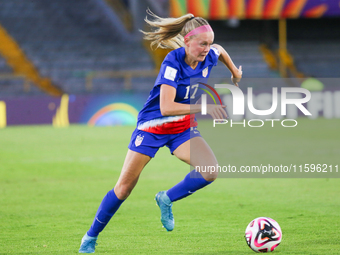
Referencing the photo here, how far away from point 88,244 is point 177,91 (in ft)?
4.91

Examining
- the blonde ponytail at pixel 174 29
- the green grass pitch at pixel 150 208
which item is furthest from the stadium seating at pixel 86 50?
the blonde ponytail at pixel 174 29

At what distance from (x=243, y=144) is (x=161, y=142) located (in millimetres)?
8387

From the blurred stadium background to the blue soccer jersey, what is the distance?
47.8 ft

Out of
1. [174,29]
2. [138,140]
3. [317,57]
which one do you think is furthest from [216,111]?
[317,57]

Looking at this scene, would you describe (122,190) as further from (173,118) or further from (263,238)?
(263,238)

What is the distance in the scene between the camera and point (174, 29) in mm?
4402

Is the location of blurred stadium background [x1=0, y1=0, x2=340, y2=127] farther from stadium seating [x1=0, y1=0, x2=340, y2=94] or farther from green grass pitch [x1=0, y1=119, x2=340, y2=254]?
green grass pitch [x1=0, y1=119, x2=340, y2=254]

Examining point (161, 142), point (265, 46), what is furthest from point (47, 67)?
point (161, 142)

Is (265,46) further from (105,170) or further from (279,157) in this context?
(105,170)

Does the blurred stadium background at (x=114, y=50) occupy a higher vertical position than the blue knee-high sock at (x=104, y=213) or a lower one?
higher

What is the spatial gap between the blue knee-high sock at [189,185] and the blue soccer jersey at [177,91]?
1.42 ft

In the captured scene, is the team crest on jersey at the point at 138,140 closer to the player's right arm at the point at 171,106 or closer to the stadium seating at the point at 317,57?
the player's right arm at the point at 171,106

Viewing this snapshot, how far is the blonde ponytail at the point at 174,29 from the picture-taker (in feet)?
13.8

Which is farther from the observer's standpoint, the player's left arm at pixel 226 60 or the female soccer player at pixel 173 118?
A: the player's left arm at pixel 226 60
